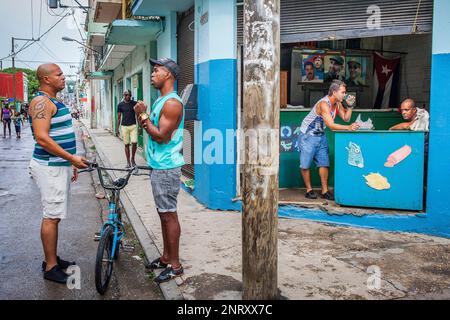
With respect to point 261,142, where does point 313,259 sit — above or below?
below

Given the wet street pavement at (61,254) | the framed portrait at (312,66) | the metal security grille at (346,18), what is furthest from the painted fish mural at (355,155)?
the wet street pavement at (61,254)

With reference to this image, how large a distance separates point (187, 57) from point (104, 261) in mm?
5708

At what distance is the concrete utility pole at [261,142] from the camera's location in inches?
140

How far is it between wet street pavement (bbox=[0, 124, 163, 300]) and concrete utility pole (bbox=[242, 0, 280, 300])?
102 cm

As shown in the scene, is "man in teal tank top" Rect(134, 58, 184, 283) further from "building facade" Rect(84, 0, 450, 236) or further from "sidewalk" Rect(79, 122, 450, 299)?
"building facade" Rect(84, 0, 450, 236)

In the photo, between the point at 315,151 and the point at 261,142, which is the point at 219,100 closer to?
the point at 315,151

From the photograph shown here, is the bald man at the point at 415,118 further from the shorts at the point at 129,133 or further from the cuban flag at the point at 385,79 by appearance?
the shorts at the point at 129,133

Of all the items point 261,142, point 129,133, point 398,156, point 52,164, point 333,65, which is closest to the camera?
point 261,142

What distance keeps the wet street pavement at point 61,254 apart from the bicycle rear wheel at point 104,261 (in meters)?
0.12

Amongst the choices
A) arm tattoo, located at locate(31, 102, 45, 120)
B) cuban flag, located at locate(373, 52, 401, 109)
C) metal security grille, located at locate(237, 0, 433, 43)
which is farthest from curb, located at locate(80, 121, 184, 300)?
cuban flag, located at locate(373, 52, 401, 109)

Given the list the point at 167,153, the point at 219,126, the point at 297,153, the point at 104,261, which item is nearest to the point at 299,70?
the point at 297,153

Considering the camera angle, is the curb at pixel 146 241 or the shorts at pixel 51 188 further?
the shorts at pixel 51 188

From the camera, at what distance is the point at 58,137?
4359mm

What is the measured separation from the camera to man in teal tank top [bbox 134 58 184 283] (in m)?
4.07
